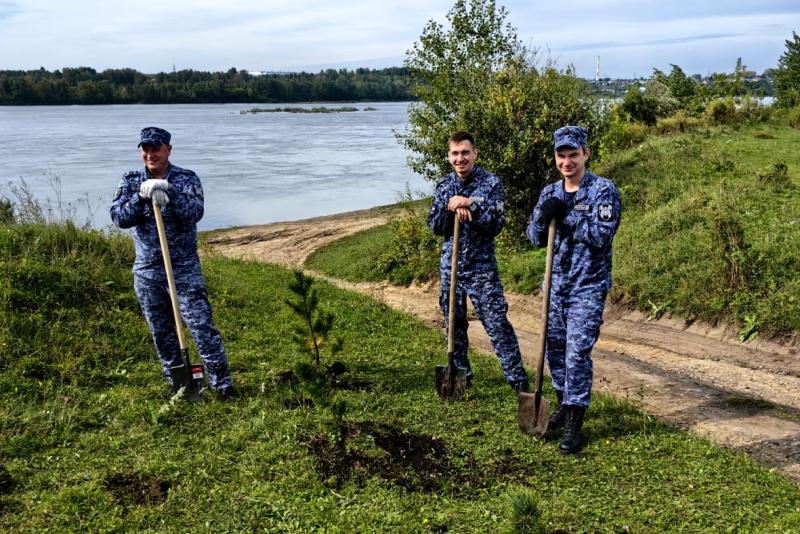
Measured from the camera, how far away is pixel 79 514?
377 centimetres

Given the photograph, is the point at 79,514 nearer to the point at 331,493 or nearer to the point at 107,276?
the point at 331,493

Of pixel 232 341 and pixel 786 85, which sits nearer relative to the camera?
pixel 232 341

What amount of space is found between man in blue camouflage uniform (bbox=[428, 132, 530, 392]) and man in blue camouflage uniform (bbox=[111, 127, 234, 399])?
1.88 m

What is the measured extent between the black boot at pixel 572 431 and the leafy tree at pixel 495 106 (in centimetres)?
800

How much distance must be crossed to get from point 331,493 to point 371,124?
69.1 m

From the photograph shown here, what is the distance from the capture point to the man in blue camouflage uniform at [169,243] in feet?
A: 16.6

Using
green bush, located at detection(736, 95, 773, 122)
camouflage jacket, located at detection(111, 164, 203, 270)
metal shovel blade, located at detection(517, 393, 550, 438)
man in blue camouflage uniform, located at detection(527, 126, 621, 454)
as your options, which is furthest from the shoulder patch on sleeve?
green bush, located at detection(736, 95, 773, 122)

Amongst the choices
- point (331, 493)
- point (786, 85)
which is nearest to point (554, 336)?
point (331, 493)

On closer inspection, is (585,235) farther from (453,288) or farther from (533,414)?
(533,414)

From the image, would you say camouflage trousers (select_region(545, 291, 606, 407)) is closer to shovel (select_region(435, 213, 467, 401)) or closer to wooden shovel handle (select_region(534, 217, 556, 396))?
wooden shovel handle (select_region(534, 217, 556, 396))

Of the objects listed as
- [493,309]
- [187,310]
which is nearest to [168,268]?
[187,310]

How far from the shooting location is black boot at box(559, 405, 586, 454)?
4.50 metres

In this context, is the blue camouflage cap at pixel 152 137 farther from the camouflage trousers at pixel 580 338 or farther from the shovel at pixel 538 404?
the camouflage trousers at pixel 580 338

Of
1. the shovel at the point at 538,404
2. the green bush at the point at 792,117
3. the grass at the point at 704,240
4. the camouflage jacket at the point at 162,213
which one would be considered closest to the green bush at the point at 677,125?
the green bush at the point at 792,117
